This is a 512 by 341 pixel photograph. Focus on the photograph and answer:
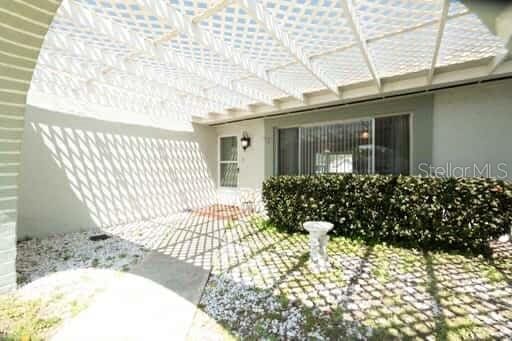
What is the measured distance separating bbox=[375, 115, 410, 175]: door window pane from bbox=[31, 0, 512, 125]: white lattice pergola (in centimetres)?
88

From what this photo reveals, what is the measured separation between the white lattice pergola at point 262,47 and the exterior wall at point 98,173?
863mm

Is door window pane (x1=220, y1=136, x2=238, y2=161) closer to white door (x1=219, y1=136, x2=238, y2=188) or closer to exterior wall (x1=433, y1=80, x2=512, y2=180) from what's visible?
white door (x1=219, y1=136, x2=238, y2=188)

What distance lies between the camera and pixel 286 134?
6.79 metres

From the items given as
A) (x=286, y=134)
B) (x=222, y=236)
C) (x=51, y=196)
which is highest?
(x=286, y=134)

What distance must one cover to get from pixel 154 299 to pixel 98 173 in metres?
4.07

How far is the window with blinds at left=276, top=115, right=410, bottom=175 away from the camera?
5.07 meters

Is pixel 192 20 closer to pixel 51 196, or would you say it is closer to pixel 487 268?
pixel 51 196

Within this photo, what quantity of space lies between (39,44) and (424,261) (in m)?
5.52

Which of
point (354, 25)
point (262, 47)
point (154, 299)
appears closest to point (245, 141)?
point (262, 47)

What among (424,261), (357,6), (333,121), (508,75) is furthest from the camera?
(333,121)

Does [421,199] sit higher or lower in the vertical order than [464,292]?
higher

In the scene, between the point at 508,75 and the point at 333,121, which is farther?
the point at 333,121

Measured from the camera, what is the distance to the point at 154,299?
8.29 feet

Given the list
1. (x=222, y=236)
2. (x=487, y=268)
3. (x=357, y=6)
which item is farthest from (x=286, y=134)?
(x=487, y=268)
